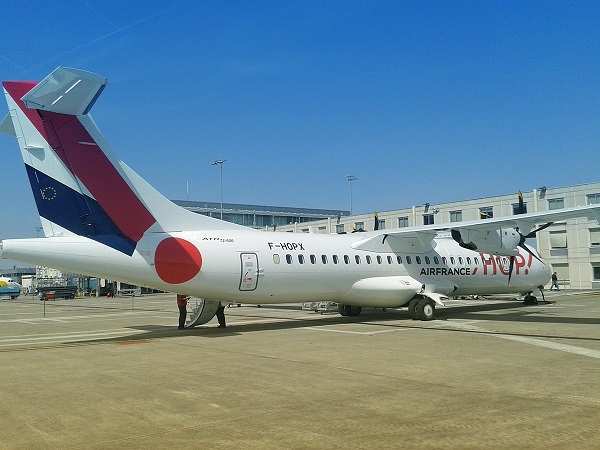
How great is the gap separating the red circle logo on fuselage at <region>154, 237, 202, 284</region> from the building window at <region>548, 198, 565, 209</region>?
31482mm

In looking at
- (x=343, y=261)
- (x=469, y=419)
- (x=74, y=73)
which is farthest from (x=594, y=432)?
(x=343, y=261)

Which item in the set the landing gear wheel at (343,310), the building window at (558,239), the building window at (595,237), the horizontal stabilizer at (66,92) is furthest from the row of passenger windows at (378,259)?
the building window at (558,239)

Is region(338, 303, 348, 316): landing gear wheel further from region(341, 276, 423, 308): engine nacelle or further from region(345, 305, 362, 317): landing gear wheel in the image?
region(341, 276, 423, 308): engine nacelle

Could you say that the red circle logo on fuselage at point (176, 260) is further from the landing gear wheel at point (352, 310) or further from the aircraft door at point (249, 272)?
the landing gear wheel at point (352, 310)

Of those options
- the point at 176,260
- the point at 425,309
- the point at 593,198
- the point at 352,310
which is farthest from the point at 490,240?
the point at 593,198

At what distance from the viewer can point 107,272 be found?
46.4 ft

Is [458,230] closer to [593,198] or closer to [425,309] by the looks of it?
[425,309]

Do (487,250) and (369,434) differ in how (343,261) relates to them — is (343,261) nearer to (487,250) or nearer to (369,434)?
(487,250)

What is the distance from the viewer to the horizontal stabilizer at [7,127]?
1385cm

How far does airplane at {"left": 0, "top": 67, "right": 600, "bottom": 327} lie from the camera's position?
13.5 metres

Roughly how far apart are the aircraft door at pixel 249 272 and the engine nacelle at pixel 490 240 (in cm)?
804

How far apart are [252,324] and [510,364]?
10991 millimetres

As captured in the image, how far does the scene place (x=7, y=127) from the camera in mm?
14055

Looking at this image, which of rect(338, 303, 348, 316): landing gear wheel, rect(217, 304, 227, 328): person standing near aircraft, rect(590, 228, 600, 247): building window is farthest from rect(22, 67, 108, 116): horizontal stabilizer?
rect(590, 228, 600, 247): building window
